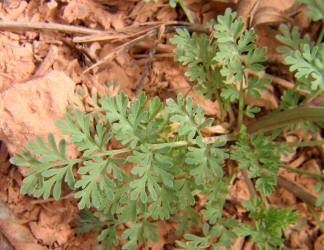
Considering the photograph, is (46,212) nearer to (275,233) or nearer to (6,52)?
(6,52)

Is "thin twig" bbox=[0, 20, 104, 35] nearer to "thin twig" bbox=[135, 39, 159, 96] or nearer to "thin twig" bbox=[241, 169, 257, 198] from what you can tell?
"thin twig" bbox=[135, 39, 159, 96]

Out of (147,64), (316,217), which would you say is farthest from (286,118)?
(147,64)

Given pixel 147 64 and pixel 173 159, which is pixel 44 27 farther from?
pixel 173 159

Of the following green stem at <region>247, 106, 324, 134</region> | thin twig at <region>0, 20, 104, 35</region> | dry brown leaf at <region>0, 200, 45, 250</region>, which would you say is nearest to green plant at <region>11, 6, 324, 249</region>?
green stem at <region>247, 106, 324, 134</region>

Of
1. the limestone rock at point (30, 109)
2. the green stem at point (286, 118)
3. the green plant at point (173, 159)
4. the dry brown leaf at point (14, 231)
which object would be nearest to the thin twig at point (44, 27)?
the limestone rock at point (30, 109)

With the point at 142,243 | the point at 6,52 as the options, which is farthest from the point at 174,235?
the point at 6,52

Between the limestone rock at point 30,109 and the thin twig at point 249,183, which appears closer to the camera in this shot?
the limestone rock at point 30,109

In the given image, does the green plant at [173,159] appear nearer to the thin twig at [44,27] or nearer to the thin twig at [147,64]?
the thin twig at [147,64]
